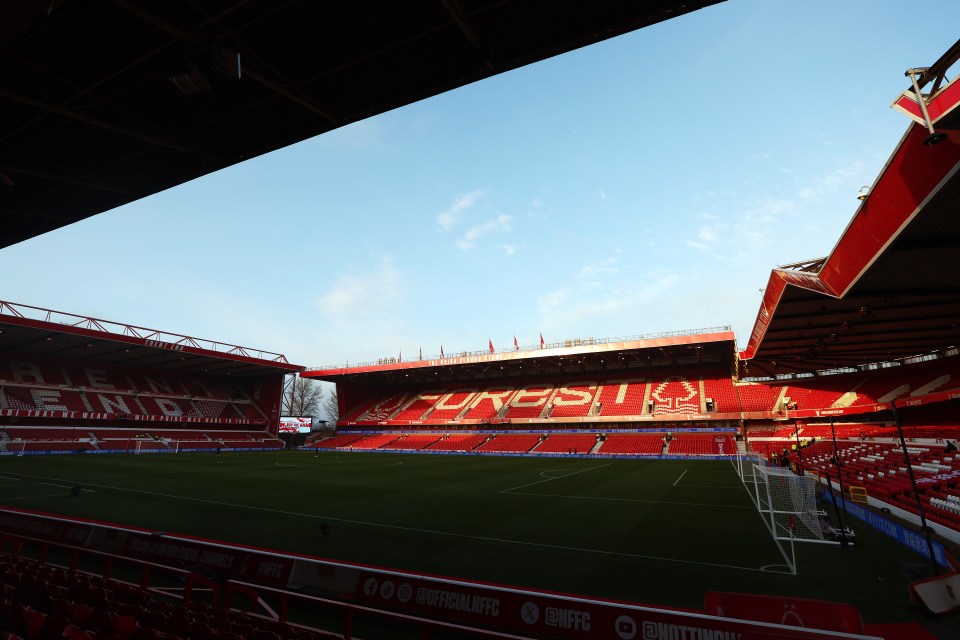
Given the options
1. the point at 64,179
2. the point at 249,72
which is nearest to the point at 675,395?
the point at 249,72

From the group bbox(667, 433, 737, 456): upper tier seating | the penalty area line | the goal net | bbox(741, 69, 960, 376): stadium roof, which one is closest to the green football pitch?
the penalty area line

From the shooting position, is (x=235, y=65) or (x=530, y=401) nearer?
(x=235, y=65)

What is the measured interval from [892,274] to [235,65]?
54.6 ft

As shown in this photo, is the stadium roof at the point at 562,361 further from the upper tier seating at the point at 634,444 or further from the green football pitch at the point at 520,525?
the green football pitch at the point at 520,525

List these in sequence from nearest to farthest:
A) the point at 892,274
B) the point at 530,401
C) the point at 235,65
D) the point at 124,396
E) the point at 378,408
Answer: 1. the point at 235,65
2. the point at 892,274
3. the point at 124,396
4. the point at 530,401
5. the point at 378,408

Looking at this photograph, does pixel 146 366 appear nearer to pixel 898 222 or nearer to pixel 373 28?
pixel 373 28

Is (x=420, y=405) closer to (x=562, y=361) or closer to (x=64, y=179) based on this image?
(x=562, y=361)

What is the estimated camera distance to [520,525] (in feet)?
44.2

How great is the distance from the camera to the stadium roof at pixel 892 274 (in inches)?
298

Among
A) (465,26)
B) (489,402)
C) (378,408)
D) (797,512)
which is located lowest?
(797,512)

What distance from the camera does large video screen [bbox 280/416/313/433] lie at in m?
51.2

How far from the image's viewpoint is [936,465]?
16.8 m

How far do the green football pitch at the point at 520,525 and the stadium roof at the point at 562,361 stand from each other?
1944 centimetres

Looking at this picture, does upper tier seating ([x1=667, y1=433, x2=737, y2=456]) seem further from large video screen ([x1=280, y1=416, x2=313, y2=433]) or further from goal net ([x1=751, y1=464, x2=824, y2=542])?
large video screen ([x1=280, y1=416, x2=313, y2=433])
